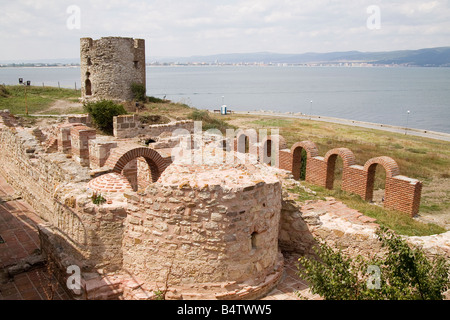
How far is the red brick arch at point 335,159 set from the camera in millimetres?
13312

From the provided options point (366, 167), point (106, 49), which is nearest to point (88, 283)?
point (366, 167)

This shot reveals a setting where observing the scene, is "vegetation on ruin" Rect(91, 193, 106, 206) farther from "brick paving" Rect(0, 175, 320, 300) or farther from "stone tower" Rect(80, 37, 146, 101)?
"stone tower" Rect(80, 37, 146, 101)

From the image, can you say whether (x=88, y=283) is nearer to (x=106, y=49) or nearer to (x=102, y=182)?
(x=102, y=182)

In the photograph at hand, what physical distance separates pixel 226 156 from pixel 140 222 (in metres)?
2.08

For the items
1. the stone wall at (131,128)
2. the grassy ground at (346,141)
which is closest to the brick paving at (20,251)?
the stone wall at (131,128)

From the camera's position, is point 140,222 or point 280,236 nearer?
point 140,222

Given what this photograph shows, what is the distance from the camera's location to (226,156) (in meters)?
7.23

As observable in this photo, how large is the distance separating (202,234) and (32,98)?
27536 mm

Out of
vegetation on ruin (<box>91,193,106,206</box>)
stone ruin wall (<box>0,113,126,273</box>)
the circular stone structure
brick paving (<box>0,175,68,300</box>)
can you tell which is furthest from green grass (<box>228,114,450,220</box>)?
brick paving (<box>0,175,68,300</box>)

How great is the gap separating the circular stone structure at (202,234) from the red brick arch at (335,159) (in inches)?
307

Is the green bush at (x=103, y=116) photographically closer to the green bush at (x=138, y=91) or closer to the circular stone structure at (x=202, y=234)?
the green bush at (x=138, y=91)

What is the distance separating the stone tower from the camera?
26.8m
